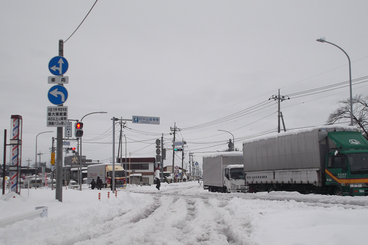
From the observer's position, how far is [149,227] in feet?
31.7

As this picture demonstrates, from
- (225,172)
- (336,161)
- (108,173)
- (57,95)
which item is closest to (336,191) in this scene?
(336,161)

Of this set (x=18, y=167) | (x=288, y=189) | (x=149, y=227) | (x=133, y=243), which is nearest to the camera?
(x=133, y=243)

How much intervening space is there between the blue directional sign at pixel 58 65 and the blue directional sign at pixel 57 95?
68cm

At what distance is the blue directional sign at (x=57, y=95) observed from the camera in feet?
41.4

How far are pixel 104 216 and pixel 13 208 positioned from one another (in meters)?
3.16

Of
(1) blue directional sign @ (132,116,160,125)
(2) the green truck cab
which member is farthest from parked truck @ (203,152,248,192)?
(2) the green truck cab

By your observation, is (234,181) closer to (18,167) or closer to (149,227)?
(18,167)

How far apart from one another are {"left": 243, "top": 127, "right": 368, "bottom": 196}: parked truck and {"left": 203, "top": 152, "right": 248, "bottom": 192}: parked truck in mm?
3495

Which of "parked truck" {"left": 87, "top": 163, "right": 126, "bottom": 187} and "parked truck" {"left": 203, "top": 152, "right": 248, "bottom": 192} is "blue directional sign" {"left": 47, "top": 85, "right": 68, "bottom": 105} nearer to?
"parked truck" {"left": 203, "top": 152, "right": 248, "bottom": 192}

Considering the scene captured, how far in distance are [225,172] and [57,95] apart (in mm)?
19388

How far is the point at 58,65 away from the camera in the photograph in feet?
42.8

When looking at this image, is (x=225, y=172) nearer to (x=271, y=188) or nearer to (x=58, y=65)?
(x=271, y=188)

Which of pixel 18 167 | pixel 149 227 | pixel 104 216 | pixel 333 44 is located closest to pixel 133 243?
pixel 149 227

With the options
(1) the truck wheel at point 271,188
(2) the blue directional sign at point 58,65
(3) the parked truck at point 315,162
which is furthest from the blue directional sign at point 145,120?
(2) the blue directional sign at point 58,65
